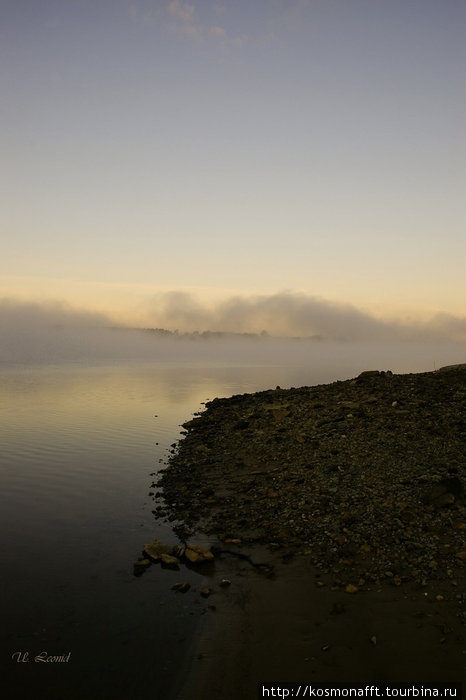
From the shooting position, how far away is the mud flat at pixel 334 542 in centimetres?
849

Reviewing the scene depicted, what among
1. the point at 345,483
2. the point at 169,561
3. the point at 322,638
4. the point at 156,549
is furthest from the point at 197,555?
the point at 345,483

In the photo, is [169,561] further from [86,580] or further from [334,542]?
[334,542]

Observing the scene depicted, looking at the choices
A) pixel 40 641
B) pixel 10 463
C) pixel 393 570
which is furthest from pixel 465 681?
pixel 10 463

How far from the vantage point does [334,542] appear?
12.8 metres

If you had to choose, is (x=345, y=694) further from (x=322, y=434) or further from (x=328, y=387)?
(x=328, y=387)

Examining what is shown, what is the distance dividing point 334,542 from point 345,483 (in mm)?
4151

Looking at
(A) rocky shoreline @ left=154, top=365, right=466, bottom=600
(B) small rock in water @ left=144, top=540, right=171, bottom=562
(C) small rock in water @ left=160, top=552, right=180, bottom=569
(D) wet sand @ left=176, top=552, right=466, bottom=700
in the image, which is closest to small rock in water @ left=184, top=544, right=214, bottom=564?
(C) small rock in water @ left=160, top=552, right=180, bottom=569

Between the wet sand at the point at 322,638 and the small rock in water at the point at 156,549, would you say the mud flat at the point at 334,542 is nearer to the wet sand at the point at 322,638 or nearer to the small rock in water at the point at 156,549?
the wet sand at the point at 322,638

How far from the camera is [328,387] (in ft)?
111

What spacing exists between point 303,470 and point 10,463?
16.4 metres

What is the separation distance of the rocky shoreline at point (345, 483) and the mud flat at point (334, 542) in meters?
0.06

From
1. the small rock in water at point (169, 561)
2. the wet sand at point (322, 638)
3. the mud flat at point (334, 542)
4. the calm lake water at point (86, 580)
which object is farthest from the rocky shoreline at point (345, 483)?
the calm lake water at point (86, 580)

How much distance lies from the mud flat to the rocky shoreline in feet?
0.20

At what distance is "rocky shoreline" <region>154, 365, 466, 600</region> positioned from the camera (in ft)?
39.0
